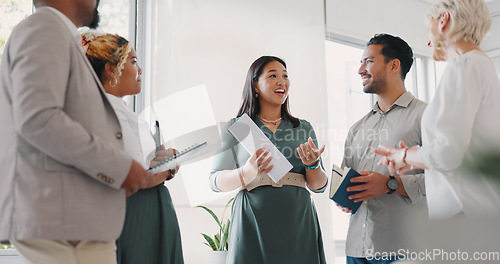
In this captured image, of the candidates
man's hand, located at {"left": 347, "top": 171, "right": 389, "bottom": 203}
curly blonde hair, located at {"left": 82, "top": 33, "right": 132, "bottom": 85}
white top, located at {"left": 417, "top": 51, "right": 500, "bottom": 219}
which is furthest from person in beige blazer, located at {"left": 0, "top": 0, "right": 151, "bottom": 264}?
man's hand, located at {"left": 347, "top": 171, "right": 389, "bottom": 203}

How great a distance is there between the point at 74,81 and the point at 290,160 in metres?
1.28

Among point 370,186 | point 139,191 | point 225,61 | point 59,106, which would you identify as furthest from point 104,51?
point 225,61

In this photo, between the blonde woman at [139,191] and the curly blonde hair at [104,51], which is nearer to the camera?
the blonde woman at [139,191]

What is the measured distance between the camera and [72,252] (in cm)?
112

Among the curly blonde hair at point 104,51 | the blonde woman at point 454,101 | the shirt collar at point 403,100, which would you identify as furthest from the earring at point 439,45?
the curly blonde hair at point 104,51

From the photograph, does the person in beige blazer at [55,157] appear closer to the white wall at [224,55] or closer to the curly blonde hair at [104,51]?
the curly blonde hair at [104,51]

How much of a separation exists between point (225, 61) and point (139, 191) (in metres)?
1.67

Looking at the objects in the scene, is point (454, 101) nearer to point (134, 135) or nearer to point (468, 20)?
point (468, 20)

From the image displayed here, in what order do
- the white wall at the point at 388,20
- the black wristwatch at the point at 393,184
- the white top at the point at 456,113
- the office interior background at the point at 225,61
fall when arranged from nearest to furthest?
the white top at the point at 456,113 < the white wall at the point at 388,20 < the black wristwatch at the point at 393,184 < the office interior background at the point at 225,61

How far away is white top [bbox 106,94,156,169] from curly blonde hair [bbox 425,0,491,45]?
118cm

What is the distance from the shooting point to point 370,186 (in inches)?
73.0

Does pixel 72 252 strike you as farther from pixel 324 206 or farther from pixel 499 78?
pixel 324 206

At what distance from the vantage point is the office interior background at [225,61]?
3.10 metres

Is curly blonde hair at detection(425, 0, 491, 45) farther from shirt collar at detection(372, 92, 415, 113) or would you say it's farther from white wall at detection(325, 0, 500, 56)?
shirt collar at detection(372, 92, 415, 113)
